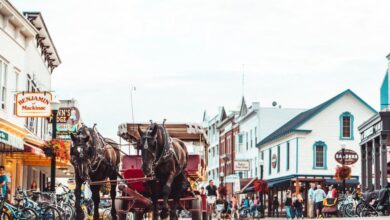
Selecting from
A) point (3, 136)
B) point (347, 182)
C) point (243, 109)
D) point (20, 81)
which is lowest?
point (347, 182)

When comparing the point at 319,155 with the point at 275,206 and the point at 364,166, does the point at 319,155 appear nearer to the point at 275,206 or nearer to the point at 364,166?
the point at 275,206

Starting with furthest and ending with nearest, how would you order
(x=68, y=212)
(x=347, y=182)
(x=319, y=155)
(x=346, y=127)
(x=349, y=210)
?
(x=346, y=127) → (x=319, y=155) → (x=347, y=182) → (x=349, y=210) → (x=68, y=212)

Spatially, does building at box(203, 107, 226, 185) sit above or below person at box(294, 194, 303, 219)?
above

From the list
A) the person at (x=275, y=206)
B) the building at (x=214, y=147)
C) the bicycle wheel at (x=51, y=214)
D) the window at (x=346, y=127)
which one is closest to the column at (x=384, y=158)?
the bicycle wheel at (x=51, y=214)

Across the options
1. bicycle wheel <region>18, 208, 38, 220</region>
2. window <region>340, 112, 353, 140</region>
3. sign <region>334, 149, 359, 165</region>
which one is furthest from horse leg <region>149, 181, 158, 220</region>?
window <region>340, 112, 353, 140</region>

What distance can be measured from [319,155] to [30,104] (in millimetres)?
42049

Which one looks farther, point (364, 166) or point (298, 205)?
point (298, 205)

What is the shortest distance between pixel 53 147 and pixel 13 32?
8633 millimetres

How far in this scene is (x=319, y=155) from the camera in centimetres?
7006

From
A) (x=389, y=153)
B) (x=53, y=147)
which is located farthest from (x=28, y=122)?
(x=389, y=153)

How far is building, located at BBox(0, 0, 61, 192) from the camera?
32656mm

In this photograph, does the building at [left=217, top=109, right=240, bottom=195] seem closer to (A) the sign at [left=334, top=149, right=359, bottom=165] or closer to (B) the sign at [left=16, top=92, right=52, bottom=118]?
(A) the sign at [left=334, top=149, right=359, bottom=165]

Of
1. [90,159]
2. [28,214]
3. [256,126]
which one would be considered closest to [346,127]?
[256,126]

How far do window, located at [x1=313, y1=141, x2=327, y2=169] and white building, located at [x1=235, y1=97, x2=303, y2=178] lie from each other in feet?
30.7
